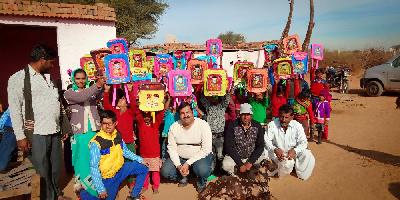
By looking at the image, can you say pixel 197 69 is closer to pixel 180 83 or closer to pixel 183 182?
pixel 180 83

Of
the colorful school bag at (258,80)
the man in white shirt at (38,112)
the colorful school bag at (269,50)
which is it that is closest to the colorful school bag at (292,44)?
the colorful school bag at (269,50)

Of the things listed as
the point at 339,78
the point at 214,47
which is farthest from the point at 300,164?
the point at 339,78

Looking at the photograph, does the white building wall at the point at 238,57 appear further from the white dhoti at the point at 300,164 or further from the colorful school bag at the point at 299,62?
the white dhoti at the point at 300,164

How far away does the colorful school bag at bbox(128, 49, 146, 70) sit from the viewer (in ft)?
18.1

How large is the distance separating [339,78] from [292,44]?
11088 mm

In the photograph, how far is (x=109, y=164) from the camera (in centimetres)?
402

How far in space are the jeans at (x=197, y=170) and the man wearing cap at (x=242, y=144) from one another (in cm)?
33

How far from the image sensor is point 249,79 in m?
5.77

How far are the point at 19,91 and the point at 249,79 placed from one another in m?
3.80

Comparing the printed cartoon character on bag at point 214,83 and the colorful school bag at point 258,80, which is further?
the colorful school bag at point 258,80

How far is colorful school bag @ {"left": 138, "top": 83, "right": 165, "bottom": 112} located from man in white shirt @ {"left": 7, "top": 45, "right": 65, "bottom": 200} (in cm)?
126

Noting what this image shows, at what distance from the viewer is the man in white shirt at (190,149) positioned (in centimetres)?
465

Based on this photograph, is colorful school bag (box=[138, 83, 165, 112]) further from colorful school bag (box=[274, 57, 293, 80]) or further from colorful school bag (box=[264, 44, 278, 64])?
colorful school bag (box=[264, 44, 278, 64])

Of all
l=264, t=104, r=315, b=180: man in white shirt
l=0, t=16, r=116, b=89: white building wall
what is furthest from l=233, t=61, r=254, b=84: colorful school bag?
l=0, t=16, r=116, b=89: white building wall
